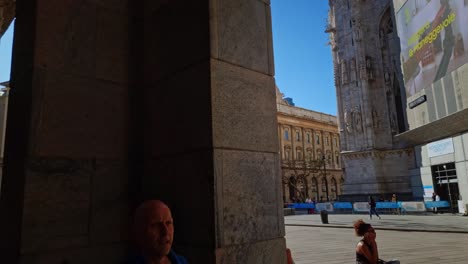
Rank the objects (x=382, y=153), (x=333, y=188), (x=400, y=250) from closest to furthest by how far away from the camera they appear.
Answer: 1. (x=400, y=250)
2. (x=382, y=153)
3. (x=333, y=188)

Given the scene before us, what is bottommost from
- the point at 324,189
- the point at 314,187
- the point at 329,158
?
the point at 324,189

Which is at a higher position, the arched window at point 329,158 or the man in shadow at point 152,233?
the arched window at point 329,158

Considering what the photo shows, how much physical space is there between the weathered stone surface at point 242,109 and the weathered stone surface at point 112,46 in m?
0.98

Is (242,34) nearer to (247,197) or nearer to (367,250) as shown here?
(247,197)

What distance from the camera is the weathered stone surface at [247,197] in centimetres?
258

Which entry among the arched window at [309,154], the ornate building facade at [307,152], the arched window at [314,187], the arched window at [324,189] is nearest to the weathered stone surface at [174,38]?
the ornate building facade at [307,152]

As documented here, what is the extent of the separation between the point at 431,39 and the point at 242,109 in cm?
2455

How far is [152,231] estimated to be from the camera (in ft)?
5.57

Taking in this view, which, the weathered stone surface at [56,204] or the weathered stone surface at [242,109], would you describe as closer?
the weathered stone surface at [56,204]

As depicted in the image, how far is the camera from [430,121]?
24.3 metres

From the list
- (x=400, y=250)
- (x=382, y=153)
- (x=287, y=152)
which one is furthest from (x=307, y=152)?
(x=400, y=250)

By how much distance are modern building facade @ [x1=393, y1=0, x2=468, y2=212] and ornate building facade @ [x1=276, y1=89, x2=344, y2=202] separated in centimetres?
3093

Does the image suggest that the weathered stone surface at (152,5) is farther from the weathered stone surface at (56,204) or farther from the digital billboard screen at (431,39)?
the digital billboard screen at (431,39)

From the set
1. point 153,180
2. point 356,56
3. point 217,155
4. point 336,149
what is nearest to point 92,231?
→ point 153,180
